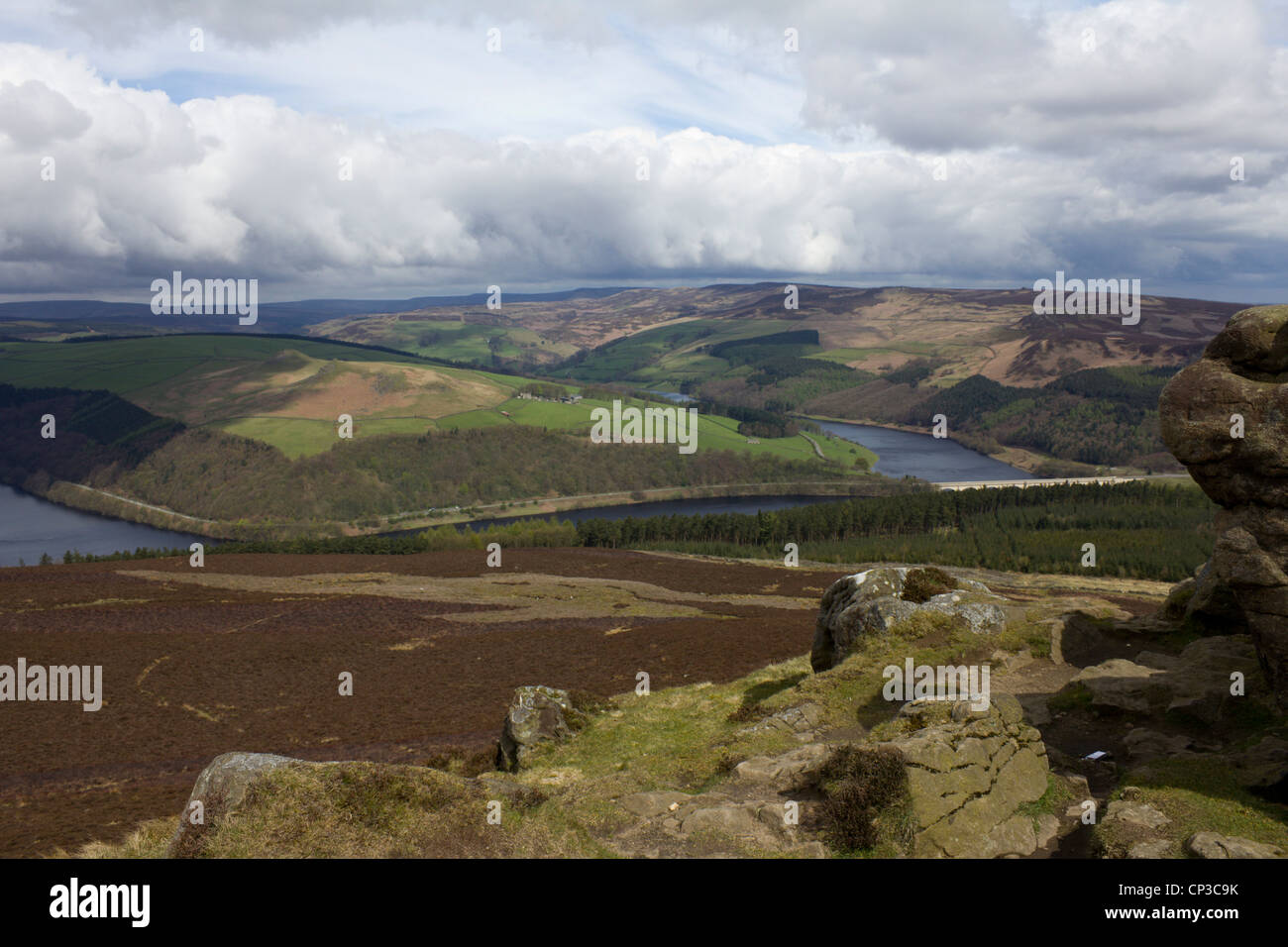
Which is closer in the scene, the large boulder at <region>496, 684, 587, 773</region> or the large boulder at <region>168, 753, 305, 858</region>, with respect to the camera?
the large boulder at <region>168, 753, 305, 858</region>

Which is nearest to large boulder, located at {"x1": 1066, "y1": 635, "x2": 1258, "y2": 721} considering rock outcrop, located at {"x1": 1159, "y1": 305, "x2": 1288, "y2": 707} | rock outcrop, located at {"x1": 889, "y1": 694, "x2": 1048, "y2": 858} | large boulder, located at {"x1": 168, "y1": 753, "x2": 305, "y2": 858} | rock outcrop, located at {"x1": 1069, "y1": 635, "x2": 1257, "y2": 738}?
rock outcrop, located at {"x1": 1069, "y1": 635, "x2": 1257, "y2": 738}

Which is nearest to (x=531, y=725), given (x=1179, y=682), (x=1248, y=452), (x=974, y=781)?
(x=974, y=781)

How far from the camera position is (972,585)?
130 ft

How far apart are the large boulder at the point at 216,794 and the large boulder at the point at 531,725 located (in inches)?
431

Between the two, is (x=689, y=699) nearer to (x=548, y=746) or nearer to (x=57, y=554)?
(x=548, y=746)

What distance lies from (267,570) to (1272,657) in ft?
318

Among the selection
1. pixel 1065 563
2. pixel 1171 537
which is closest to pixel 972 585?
pixel 1065 563

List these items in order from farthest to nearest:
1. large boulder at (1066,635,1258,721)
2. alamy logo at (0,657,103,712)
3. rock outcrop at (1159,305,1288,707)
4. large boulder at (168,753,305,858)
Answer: alamy logo at (0,657,103,712)
large boulder at (1066,635,1258,721)
rock outcrop at (1159,305,1288,707)
large boulder at (168,753,305,858)

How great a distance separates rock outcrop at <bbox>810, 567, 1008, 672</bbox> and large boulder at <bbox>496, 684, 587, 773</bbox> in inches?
499

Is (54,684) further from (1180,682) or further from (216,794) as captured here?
(1180,682)

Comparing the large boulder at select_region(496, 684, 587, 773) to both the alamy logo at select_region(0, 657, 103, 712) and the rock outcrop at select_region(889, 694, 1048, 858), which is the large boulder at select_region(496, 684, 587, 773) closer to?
the rock outcrop at select_region(889, 694, 1048, 858)

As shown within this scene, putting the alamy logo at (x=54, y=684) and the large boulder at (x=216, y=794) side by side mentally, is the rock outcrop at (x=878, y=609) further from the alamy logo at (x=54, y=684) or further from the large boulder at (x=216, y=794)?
the alamy logo at (x=54, y=684)

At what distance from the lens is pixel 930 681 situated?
2800 centimetres

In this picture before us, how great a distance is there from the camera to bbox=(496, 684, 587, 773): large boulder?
90.3 feet
